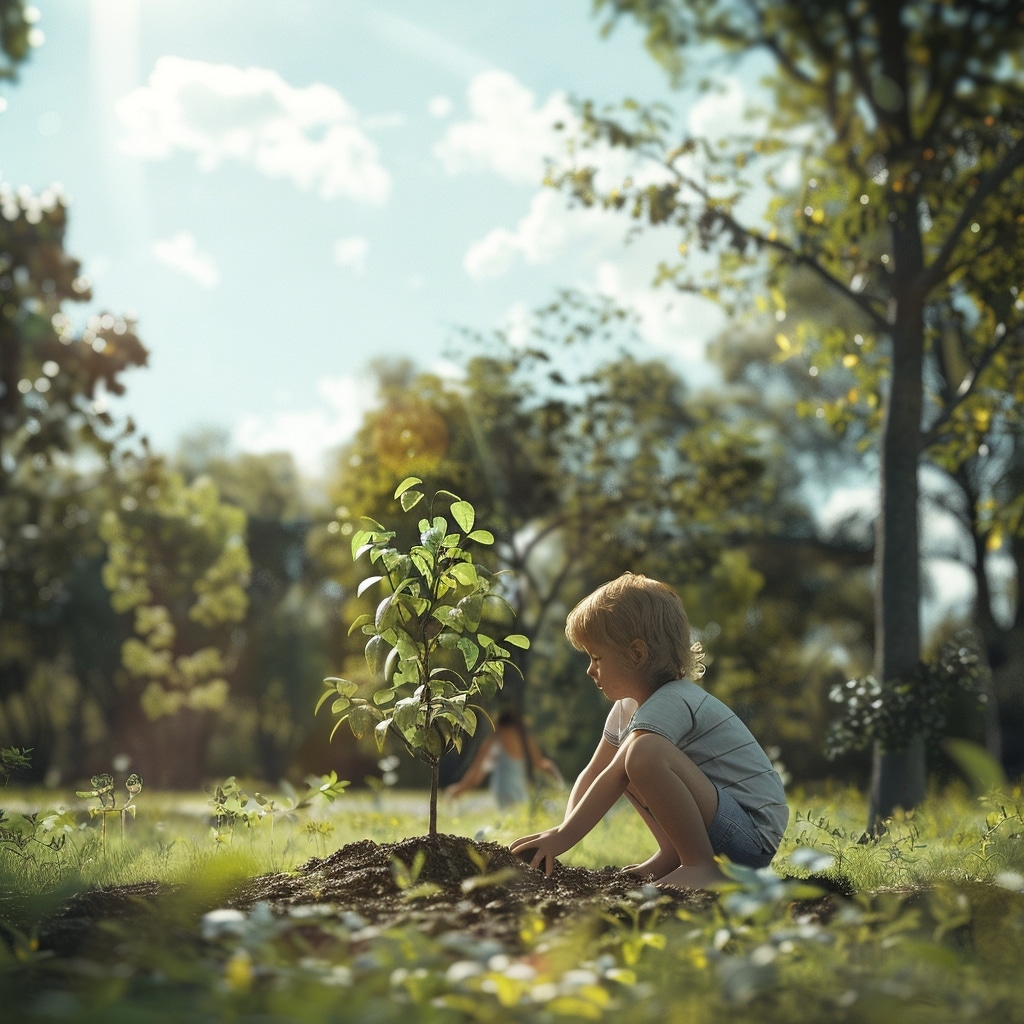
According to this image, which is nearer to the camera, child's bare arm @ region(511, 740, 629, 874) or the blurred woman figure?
child's bare arm @ region(511, 740, 629, 874)

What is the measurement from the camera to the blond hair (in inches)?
144

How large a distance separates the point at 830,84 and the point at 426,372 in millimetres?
4863

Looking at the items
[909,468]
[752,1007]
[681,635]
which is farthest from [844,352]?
[752,1007]

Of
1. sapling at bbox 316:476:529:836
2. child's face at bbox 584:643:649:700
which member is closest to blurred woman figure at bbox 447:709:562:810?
child's face at bbox 584:643:649:700

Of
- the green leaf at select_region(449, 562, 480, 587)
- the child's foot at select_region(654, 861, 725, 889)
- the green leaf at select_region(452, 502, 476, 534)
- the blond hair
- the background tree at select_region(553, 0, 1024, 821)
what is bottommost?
the child's foot at select_region(654, 861, 725, 889)

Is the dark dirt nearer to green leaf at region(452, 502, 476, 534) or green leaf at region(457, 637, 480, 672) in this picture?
green leaf at region(457, 637, 480, 672)

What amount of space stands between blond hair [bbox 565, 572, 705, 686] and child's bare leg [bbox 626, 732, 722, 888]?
440 millimetres

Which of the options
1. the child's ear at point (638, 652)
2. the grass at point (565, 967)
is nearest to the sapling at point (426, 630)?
the child's ear at point (638, 652)

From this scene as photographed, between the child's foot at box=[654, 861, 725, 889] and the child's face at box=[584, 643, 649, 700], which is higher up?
the child's face at box=[584, 643, 649, 700]

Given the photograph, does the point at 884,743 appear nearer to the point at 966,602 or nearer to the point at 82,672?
the point at 966,602

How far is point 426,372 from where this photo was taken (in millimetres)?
10023

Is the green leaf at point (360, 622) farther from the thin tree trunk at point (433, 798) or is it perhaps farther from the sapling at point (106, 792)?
the sapling at point (106, 792)

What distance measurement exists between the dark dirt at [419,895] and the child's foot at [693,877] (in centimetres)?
11

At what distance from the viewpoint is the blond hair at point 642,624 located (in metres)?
3.66
